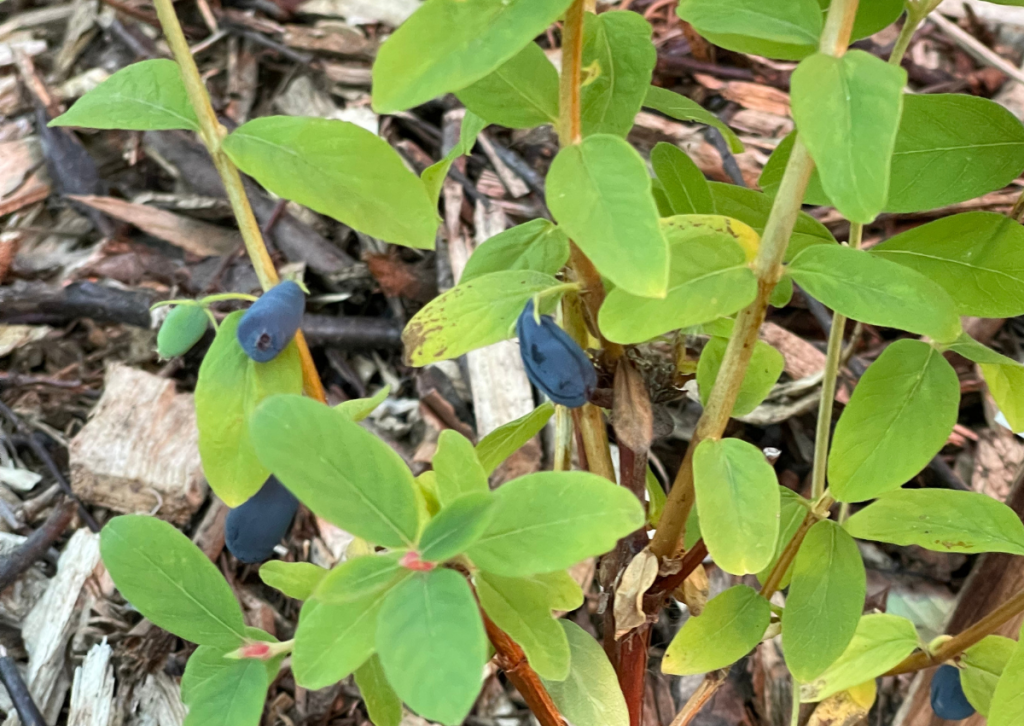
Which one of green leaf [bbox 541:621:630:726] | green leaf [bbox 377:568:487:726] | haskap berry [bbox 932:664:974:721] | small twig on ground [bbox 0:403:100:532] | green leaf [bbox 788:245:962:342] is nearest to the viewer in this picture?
green leaf [bbox 377:568:487:726]

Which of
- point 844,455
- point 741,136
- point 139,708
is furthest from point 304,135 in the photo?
point 741,136

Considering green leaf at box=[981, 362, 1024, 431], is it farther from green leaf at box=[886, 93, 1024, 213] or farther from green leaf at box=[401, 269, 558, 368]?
green leaf at box=[401, 269, 558, 368]

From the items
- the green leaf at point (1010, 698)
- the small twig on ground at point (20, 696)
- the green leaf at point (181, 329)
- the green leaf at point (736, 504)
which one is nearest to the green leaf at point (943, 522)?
the green leaf at point (1010, 698)

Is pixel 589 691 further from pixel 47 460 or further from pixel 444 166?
pixel 47 460

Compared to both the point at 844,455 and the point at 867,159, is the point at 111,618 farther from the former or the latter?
the point at 867,159

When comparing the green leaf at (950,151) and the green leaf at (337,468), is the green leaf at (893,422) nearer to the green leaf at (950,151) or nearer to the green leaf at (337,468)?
the green leaf at (950,151)

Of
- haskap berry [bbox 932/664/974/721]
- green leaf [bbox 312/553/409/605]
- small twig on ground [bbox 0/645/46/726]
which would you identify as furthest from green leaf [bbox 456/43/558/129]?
small twig on ground [bbox 0/645/46/726]
